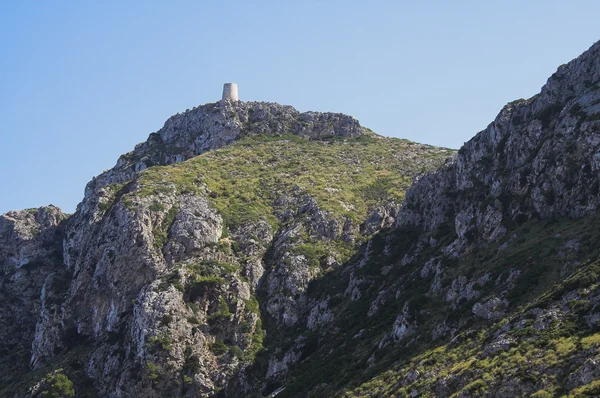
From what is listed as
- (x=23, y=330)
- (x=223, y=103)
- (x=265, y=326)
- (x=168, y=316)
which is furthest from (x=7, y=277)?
(x=223, y=103)

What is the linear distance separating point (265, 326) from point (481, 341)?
44508 millimetres

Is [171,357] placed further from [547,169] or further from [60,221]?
[60,221]

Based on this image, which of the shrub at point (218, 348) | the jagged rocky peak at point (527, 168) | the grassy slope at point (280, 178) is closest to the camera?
the jagged rocky peak at point (527, 168)

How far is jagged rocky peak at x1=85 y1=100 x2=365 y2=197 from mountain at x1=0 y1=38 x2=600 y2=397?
55.5ft

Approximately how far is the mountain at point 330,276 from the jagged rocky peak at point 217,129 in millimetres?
16903

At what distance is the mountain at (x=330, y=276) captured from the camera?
54781 mm

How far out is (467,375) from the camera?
4925cm

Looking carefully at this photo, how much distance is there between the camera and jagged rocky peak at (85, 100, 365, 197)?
153750 mm

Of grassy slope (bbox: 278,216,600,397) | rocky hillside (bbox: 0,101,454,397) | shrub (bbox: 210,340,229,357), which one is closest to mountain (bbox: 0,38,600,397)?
grassy slope (bbox: 278,216,600,397)

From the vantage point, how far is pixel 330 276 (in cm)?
9800

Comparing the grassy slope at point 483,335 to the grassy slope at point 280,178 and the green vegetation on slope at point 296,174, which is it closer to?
the grassy slope at point 280,178

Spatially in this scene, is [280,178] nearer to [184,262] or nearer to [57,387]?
[184,262]

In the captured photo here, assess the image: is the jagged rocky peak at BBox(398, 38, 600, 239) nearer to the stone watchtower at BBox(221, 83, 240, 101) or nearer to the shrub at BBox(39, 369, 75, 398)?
the shrub at BBox(39, 369, 75, 398)

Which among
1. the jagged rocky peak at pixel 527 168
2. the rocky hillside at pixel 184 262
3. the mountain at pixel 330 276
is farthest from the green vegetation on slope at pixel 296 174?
the jagged rocky peak at pixel 527 168
